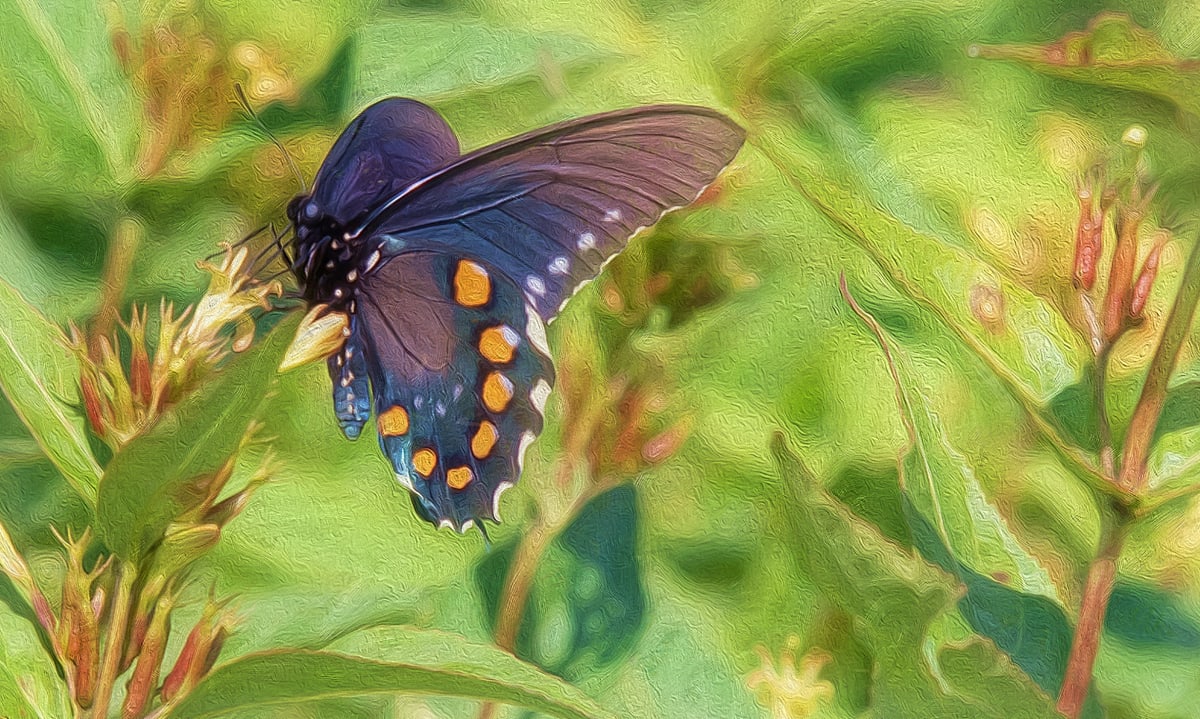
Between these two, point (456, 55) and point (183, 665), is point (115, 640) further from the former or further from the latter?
point (456, 55)

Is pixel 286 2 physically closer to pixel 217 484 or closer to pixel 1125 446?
pixel 217 484

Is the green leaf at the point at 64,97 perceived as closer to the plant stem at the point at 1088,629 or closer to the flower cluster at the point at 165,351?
the flower cluster at the point at 165,351

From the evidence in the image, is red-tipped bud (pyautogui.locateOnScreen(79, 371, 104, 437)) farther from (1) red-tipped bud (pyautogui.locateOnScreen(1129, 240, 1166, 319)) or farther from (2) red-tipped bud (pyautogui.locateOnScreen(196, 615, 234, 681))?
(1) red-tipped bud (pyautogui.locateOnScreen(1129, 240, 1166, 319))

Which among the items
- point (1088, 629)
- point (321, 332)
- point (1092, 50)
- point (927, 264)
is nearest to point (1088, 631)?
point (1088, 629)

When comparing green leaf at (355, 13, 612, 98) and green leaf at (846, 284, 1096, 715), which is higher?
green leaf at (355, 13, 612, 98)

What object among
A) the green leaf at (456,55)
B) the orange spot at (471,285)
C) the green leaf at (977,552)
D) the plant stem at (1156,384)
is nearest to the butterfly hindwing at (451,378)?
the orange spot at (471,285)

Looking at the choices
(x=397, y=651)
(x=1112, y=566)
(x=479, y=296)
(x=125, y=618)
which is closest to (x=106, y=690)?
(x=125, y=618)

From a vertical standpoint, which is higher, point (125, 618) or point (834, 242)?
point (834, 242)

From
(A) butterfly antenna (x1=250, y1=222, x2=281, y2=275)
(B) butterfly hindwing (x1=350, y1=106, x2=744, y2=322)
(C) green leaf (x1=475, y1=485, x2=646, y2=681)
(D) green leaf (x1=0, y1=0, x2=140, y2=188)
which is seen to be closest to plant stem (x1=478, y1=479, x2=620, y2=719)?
(C) green leaf (x1=475, y1=485, x2=646, y2=681)
